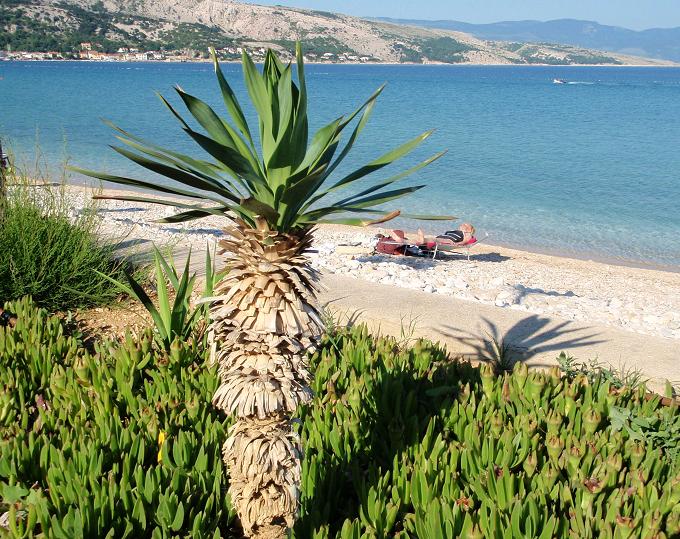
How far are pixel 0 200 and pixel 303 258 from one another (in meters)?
4.83

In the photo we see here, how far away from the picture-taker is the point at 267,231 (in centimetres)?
211

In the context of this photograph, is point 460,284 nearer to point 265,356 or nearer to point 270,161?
point 265,356

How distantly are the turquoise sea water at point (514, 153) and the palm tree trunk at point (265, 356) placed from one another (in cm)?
59

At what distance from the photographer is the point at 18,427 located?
330cm

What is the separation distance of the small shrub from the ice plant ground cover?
1321 mm

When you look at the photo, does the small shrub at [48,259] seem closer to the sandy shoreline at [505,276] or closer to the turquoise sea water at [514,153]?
the turquoise sea water at [514,153]

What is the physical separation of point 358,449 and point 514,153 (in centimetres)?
3058

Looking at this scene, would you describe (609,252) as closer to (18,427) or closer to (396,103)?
(18,427)

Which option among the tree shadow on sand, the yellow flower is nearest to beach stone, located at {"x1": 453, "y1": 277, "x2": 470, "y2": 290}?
the tree shadow on sand

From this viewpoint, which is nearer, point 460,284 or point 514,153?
point 460,284

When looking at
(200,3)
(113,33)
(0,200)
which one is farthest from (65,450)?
(200,3)

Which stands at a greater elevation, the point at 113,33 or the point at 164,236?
the point at 113,33

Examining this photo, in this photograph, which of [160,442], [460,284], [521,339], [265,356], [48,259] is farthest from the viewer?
[460,284]

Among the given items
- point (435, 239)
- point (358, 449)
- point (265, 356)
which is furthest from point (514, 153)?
point (265, 356)
